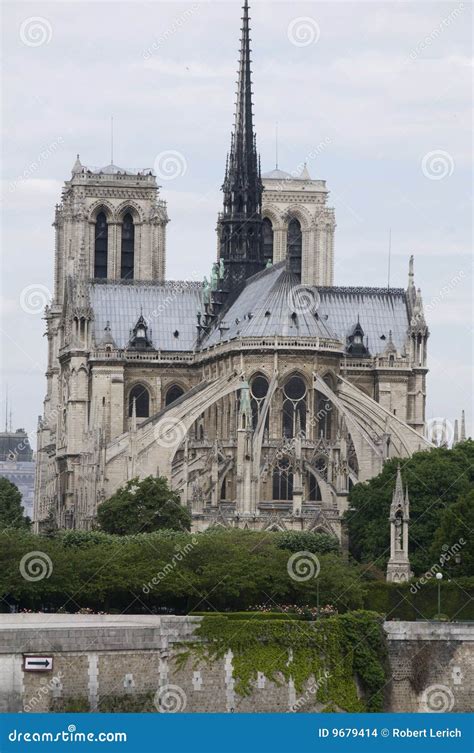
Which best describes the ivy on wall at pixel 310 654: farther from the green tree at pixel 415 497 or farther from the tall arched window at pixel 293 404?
the tall arched window at pixel 293 404

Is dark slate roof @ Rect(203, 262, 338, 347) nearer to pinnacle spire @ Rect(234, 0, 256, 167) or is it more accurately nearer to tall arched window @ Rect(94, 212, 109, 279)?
pinnacle spire @ Rect(234, 0, 256, 167)

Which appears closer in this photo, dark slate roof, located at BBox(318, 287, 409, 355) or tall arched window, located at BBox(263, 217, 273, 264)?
dark slate roof, located at BBox(318, 287, 409, 355)

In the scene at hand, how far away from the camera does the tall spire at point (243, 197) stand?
519 ft

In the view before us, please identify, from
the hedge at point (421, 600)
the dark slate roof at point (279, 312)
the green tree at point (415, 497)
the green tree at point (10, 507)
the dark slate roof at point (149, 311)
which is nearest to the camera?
the hedge at point (421, 600)

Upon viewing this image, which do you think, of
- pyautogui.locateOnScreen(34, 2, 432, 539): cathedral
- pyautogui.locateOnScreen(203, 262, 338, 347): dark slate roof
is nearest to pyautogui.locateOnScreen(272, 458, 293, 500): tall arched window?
pyautogui.locateOnScreen(34, 2, 432, 539): cathedral

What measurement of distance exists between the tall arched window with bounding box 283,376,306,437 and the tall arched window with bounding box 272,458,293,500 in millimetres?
3102

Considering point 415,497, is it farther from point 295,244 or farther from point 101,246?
point 295,244

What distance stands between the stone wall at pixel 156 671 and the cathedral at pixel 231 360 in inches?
1760

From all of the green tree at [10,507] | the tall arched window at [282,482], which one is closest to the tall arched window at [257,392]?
the tall arched window at [282,482]

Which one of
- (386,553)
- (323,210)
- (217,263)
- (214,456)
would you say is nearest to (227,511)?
(214,456)

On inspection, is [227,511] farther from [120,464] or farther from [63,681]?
[63,681]

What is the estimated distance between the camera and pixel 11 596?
91375mm

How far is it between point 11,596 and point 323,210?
81049mm

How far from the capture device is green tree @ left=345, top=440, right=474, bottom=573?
11950 centimetres
